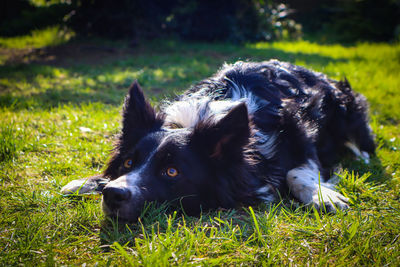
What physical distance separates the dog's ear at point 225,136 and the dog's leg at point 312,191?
2.34ft

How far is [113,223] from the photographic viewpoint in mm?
2299

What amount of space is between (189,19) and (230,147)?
9.62 m

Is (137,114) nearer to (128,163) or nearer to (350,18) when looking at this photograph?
(128,163)

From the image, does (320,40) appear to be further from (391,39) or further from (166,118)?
(166,118)

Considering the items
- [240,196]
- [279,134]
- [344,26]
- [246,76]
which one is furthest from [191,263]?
[344,26]

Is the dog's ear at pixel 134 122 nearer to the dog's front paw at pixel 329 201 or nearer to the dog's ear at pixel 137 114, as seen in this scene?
the dog's ear at pixel 137 114

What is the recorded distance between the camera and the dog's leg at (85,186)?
281 cm

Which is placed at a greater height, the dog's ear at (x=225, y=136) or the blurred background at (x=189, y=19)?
the blurred background at (x=189, y=19)

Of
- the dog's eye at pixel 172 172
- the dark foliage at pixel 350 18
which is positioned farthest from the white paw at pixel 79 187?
the dark foliage at pixel 350 18

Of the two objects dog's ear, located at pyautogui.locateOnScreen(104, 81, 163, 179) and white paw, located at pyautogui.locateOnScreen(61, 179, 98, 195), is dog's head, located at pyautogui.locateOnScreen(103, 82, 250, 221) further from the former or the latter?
white paw, located at pyautogui.locateOnScreen(61, 179, 98, 195)

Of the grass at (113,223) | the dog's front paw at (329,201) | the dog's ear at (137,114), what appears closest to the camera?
the grass at (113,223)

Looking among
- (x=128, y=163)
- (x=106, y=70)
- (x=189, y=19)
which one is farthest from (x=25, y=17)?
(x=128, y=163)

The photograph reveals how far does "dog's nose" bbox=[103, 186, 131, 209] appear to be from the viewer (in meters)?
2.22

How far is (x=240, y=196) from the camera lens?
9.04ft
